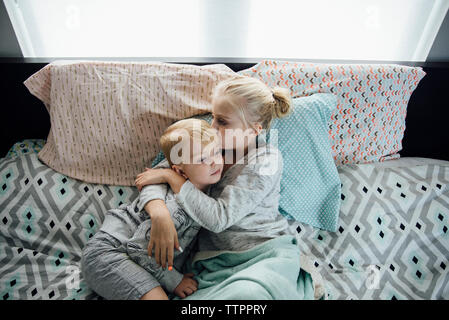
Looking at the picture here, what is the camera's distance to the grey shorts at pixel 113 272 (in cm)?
81

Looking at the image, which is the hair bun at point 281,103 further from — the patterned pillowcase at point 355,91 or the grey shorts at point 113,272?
the grey shorts at point 113,272

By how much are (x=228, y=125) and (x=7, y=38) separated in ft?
3.82

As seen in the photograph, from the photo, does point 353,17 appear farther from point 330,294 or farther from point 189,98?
point 330,294

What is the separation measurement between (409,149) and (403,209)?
1.61ft

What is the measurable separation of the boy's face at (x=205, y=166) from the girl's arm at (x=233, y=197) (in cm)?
4

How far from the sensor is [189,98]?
1167 mm

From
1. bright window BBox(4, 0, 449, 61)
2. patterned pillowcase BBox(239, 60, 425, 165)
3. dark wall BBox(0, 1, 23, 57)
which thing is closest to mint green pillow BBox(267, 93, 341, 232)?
patterned pillowcase BBox(239, 60, 425, 165)

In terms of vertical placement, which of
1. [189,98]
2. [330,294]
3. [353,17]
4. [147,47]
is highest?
[353,17]

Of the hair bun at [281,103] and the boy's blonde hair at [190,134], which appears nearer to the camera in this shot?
the boy's blonde hair at [190,134]

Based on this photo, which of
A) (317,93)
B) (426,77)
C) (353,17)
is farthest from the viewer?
(353,17)

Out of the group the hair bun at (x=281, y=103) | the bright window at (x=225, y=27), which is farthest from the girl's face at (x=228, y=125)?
the bright window at (x=225, y=27)

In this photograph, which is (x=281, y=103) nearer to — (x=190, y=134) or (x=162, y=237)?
(x=190, y=134)

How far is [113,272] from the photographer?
84cm

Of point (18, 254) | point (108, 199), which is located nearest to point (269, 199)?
point (108, 199)
